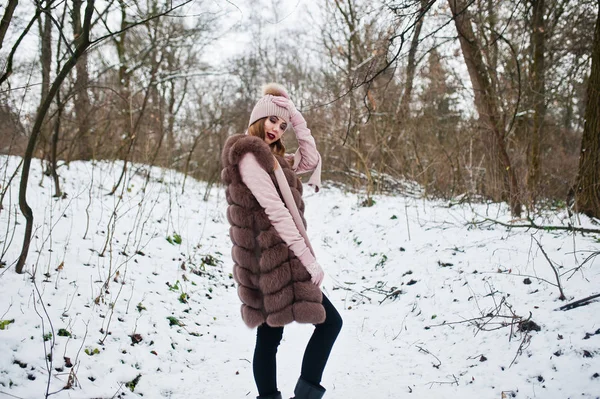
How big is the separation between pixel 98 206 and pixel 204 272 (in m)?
2.10

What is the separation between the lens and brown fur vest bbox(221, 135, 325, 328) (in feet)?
6.39

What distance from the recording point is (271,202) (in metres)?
1.91

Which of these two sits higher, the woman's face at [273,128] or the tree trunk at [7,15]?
the tree trunk at [7,15]

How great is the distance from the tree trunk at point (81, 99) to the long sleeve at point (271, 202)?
296cm

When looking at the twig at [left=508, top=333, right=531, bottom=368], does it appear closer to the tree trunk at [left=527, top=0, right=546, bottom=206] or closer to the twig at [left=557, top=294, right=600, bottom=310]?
the twig at [left=557, top=294, right=600, bottom=310]

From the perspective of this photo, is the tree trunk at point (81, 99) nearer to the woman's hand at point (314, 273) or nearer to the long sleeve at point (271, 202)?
the long sleeve at point (271, 202)

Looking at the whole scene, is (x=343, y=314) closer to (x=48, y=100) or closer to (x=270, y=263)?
(x=270, y=263)

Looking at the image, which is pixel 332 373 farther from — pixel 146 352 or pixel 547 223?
pixel 547 223

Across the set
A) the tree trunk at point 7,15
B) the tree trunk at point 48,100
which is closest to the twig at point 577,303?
the tree trunk at point 48,100

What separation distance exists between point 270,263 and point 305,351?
20.9 inches

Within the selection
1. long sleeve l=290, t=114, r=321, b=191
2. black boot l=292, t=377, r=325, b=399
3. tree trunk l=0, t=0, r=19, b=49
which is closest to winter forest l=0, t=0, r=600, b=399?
tree trunk l=0, t=0, r=19, b=49

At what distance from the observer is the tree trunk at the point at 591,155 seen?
4129 millimetres

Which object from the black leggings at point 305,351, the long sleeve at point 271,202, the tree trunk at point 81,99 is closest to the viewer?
the long sleeve at point 271,202

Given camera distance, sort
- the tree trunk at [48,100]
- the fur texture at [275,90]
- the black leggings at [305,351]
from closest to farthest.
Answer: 1. the black leggings at [305,351]
2. the fur texture at [275,90]
3. the tree trunk at [48,100]
